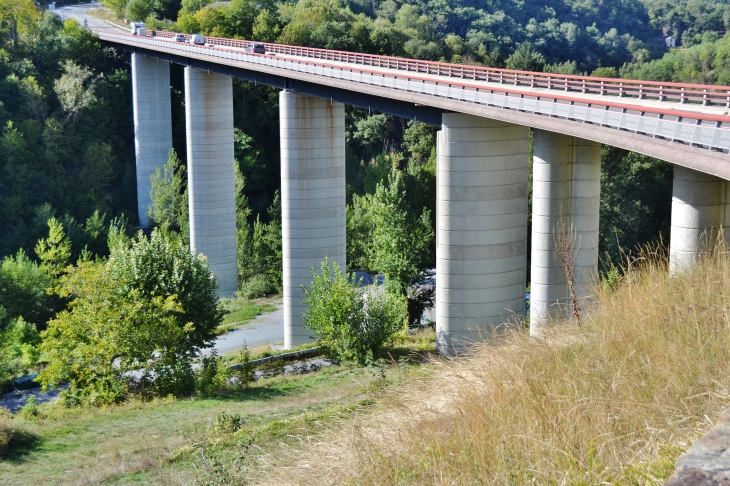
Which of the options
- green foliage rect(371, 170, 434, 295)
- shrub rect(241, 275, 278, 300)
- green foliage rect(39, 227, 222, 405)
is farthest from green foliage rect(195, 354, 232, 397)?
shrub rect(241, 275, 278, 300)

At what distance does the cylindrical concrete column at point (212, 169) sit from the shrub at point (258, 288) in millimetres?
1618

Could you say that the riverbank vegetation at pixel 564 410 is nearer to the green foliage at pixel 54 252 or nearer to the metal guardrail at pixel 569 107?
the metal guardrail at pixel 569 107

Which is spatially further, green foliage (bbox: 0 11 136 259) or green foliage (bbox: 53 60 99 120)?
green foliage (bbox: 53 60 99 120)

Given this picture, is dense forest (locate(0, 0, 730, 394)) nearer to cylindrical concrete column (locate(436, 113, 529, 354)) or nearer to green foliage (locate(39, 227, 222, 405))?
cylindrical concrete column (locate(436, 113, 529, 354))

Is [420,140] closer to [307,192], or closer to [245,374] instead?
[307,192]

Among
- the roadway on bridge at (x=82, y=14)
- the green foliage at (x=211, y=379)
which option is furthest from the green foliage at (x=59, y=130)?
the green foliage at (x=211, y=379)

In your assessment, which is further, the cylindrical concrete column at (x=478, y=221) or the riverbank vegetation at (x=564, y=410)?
the cylindrical concrete column at (x=478, y=221)

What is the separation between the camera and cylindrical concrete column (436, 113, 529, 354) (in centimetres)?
3278

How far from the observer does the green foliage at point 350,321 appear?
115ft

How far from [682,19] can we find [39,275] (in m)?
94.4

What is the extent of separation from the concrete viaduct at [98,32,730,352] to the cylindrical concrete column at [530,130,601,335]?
0.13 ft

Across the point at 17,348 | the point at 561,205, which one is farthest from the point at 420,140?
the point at 561,205

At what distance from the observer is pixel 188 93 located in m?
61.1

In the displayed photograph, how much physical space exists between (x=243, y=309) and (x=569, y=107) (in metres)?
34.3
